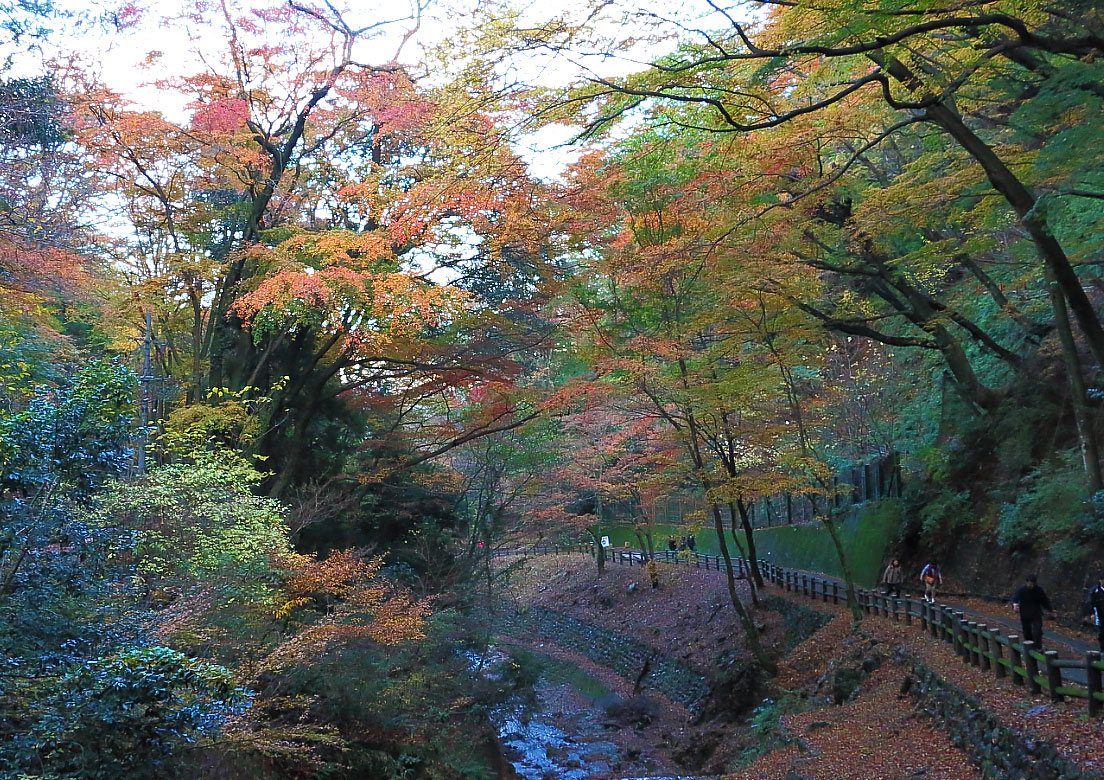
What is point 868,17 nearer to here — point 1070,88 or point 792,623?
point 1070,88

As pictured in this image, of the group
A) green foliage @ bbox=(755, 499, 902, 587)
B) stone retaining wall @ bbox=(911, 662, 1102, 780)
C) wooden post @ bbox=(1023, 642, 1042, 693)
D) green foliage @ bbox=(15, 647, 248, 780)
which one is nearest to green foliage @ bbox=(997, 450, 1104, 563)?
stone retaining wall @ bbox=(911, 662, 1102, 780)

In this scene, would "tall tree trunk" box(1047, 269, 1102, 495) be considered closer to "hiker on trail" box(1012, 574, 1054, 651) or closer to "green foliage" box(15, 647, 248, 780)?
"hiker on trail" box(1012, 574, 1054, 651)

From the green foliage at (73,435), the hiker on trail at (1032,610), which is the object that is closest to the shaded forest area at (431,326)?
the green foliage at (73,435)

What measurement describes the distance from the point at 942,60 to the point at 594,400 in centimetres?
1029

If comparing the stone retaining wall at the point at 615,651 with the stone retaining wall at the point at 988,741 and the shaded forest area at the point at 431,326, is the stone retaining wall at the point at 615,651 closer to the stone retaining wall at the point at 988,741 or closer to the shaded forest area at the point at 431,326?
the shaded forest area at the point at 431,326

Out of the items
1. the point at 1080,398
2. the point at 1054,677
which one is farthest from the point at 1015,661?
the point at 1080,398

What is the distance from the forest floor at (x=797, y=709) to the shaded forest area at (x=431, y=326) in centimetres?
254

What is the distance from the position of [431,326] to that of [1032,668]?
1203cm

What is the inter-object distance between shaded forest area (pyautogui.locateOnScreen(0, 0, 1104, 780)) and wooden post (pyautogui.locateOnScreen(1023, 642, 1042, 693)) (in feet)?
13.3

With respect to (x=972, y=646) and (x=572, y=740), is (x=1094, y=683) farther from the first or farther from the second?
(x=572, y=740)

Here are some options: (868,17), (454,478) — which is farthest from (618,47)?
(454,478)

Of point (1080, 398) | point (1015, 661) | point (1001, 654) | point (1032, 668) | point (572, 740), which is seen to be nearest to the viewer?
point (1032, 668)

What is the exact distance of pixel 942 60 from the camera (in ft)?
35.0

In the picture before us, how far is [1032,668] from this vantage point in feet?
31.4
